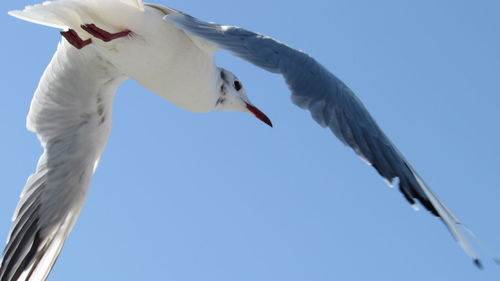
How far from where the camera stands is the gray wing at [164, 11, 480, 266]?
146 inches

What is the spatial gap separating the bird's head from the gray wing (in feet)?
3.53

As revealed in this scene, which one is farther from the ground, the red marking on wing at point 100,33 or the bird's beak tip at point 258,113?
the bird's beak tip at point 258,113

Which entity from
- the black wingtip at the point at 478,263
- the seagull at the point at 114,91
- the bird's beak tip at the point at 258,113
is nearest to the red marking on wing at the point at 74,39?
the seagull at the point at 114,91

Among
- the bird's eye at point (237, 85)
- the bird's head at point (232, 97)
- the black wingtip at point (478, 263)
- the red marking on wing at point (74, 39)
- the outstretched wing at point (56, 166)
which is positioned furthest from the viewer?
the outstretched wing at point (56, 166)

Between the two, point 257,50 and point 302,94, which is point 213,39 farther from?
point 302,94

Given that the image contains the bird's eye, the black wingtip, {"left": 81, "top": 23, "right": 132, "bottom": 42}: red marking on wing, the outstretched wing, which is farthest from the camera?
the outstretched wing

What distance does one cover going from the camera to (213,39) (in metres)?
4.24

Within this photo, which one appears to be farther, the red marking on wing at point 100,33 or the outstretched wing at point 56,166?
the outstretched wing at point 56,166

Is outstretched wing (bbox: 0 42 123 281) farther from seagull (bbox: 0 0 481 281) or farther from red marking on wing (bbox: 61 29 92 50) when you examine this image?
red marking on wing (bbox: 61 29 92 50)

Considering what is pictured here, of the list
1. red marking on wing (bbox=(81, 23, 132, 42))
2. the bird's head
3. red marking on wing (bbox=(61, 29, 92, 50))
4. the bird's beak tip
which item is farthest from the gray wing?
the bird's beak tip

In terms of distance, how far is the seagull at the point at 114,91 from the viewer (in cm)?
389

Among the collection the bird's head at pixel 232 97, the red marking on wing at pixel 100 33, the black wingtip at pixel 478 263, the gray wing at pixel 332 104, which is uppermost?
the bird's head at pixel 232 97

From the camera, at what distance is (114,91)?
18.9 ft

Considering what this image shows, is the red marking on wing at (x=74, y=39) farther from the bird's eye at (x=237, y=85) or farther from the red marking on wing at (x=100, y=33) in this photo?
the bird's eye at (x=237, y=85)
